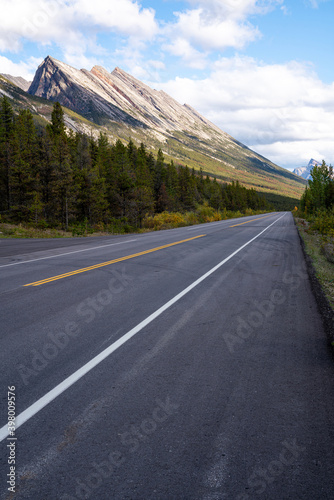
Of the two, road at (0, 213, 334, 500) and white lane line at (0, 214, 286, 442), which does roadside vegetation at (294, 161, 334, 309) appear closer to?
road at (0, 213, 334, 500)

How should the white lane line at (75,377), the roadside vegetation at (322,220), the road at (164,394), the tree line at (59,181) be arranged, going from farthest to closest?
the tree line at (59,181) < the roadside vegetation at (322,220) < the white lane line at (75,377) < the road at (164,394)

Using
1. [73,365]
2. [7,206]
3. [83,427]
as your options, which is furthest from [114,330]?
[7,206]

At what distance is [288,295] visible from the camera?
6.88 m

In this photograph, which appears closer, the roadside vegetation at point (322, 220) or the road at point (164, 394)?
the road at point (164, 394)

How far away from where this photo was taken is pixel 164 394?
9.97 feet

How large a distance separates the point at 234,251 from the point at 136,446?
36.7 ft

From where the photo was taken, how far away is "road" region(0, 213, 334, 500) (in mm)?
2105

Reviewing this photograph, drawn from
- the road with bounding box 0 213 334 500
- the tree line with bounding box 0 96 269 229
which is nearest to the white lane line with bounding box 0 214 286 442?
the road with bounding box 0 213 334 500

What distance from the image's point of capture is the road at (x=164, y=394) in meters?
2.11

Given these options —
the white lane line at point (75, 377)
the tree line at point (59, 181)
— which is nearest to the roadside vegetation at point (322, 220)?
the white lane line at point (75, 377)

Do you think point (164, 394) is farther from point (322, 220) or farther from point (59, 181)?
point (59, 181)

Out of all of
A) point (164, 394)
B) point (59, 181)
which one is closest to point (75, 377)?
point (164, 394)

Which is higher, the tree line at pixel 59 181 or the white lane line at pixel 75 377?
the tree line at pixel 59 181

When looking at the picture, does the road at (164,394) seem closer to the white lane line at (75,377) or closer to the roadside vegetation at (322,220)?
the white lane line at (75,377)
